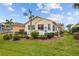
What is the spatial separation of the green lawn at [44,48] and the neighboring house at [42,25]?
4.8 inches

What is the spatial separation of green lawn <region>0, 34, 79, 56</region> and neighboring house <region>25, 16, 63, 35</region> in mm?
121

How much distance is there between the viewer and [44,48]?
8.74ft

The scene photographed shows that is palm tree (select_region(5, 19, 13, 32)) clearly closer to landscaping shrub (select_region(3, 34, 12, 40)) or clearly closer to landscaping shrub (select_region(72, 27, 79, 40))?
landscaping shrub (select_region(3, 34, 12, 40))

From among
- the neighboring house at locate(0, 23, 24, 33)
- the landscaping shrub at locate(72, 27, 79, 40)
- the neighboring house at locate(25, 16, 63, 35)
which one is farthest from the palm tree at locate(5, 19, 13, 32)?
the landscaping shrub at locate(72, 27, 79, 40)

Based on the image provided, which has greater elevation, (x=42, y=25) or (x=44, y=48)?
(x=42, y=25)

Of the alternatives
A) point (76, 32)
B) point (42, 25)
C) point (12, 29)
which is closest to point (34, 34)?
point (42, 25)

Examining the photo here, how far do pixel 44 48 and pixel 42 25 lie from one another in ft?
0.78

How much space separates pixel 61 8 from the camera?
2.67 metres

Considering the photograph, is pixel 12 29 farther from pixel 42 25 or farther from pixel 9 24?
pixel 42 25

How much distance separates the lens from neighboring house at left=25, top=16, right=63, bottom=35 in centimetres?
267

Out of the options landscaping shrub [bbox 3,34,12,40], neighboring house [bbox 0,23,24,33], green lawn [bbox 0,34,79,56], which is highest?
neighboring house [bbox 0,23,24,33]

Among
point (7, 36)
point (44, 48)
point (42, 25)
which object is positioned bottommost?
point (44, 48)

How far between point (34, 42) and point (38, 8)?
14.0 inches

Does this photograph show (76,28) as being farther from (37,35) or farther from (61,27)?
(37,35)
